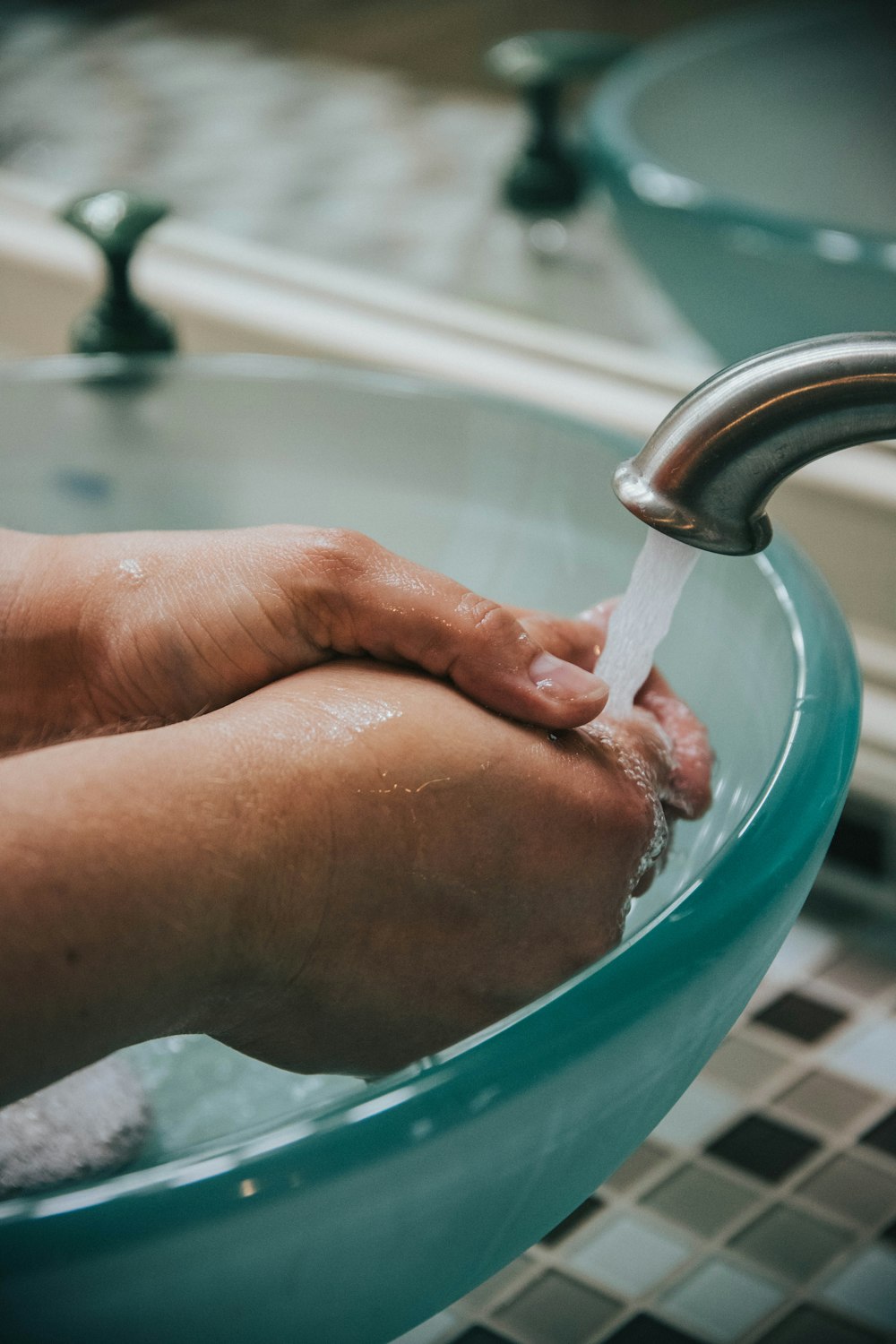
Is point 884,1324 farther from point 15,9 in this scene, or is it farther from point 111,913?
point 15,9

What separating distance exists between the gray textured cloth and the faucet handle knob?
300 millimetres

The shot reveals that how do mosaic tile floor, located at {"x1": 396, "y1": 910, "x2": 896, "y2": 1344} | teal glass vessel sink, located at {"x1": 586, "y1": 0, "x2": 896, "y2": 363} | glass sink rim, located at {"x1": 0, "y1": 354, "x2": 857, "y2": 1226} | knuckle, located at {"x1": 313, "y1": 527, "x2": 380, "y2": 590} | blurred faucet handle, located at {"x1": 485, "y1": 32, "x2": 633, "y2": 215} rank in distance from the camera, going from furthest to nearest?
blurred faucet handle, located at {"x1": 485, "y1": 32, "x2": 633, "y2": 215}
teal glass vessel sink, located at {"x1": 586, "y1": 0, "x2": 896, "y2": 363}
mosaic tile floor, located at {"x1": 396, "y1": 910, "x2": 896, "y2": 1344}
knuckle, located at {"x1": 313, "y1": 527, "x2": 380, "y2": 590}
glass sink rim, located at {"x1": 0, "y1": 354, "x2": 857, "y2": 1226}

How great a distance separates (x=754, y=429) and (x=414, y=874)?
106mm

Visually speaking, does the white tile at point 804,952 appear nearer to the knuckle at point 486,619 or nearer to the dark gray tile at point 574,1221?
the dark gray tile at point 574,1221

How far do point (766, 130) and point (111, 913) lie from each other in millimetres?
614

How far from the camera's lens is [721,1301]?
0.40 meters

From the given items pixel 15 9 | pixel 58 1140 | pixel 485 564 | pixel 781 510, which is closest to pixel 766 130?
pixel 781 510

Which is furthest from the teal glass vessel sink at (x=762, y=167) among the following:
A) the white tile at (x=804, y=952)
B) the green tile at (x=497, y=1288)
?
the green tile at (x=497, y=1288)

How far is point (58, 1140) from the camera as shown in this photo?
12.6 inches

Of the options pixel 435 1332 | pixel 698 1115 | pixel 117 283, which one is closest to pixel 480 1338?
pixel 435 1332

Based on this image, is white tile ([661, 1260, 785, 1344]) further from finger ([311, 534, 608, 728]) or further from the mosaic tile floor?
finger ([311, 534, 608, 728])

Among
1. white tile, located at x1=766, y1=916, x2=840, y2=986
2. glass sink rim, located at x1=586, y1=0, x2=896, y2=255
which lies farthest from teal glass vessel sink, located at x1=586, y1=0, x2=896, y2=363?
white tile, located at x1=766, y1=916, x2=840, y2=986

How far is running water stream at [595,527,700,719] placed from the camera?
31 centimetres

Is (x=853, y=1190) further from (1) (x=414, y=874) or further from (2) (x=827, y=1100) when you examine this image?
(1) (x=414, y=874)
